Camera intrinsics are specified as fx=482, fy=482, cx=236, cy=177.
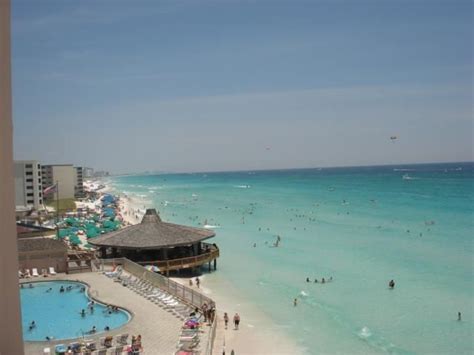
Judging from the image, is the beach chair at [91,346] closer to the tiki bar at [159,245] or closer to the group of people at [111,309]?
the group of people at [111,309]

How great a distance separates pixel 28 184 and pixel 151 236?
2030 inches

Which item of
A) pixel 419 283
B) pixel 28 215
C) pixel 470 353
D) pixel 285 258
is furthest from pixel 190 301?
pixel 28 215

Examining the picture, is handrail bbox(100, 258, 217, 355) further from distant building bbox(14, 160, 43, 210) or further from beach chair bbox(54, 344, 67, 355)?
distant building bbox(14, 160, 43, 210)

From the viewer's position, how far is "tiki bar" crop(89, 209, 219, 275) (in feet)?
92.4

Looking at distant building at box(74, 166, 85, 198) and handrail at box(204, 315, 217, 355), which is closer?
handrail at box(204, 315, 217, 355)

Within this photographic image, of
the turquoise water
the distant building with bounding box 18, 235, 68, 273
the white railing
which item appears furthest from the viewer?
the distant building with bounding box 18, 235, 68, 273

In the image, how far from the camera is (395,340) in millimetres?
19875

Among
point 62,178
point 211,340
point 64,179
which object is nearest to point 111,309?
point 211,340

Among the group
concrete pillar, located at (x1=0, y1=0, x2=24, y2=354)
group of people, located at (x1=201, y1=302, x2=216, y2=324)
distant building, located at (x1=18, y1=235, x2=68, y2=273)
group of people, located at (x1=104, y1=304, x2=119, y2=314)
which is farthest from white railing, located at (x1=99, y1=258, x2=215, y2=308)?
concrete pillar, located at (x1=0, y1=0, x2=24, y2=354)

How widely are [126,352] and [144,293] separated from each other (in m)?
7.06

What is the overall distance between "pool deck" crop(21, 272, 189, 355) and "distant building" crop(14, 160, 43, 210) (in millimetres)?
53139

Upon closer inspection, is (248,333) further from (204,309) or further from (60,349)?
(60,349)

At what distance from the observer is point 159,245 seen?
28.0m

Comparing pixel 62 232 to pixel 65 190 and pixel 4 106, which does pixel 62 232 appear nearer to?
pixel 4 106
